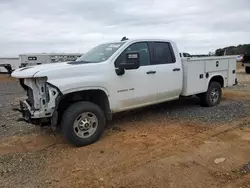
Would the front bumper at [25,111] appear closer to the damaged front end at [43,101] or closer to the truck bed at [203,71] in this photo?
the damaged front end at [43,101]

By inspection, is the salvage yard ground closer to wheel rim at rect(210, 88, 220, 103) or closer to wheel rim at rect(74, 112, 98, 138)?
wheel rim at rect(74, 112, 98, 138)

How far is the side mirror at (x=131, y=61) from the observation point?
17.8ft

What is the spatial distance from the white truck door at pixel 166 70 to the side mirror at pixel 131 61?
94 centimetres

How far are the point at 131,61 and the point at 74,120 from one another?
161cm

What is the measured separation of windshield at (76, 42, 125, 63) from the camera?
5852 mm

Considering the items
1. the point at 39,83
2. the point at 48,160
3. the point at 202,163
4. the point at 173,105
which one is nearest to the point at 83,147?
the point at 48,160

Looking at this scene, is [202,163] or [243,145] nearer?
[202,163]

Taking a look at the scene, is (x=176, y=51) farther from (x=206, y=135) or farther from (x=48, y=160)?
(x=48, y=160)

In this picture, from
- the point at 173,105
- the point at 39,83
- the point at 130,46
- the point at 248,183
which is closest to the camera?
the point at 248,183

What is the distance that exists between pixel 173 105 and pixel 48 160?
4789 mm

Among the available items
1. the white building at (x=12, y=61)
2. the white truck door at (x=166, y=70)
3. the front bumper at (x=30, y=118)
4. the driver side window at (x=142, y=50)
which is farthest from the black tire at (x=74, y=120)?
the white building at (x=12, y=61)

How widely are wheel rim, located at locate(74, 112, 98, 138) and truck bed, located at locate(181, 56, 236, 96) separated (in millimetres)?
2896

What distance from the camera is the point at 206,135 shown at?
5430 millimetres

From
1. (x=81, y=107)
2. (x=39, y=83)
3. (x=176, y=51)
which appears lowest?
(x=81, y=107)
